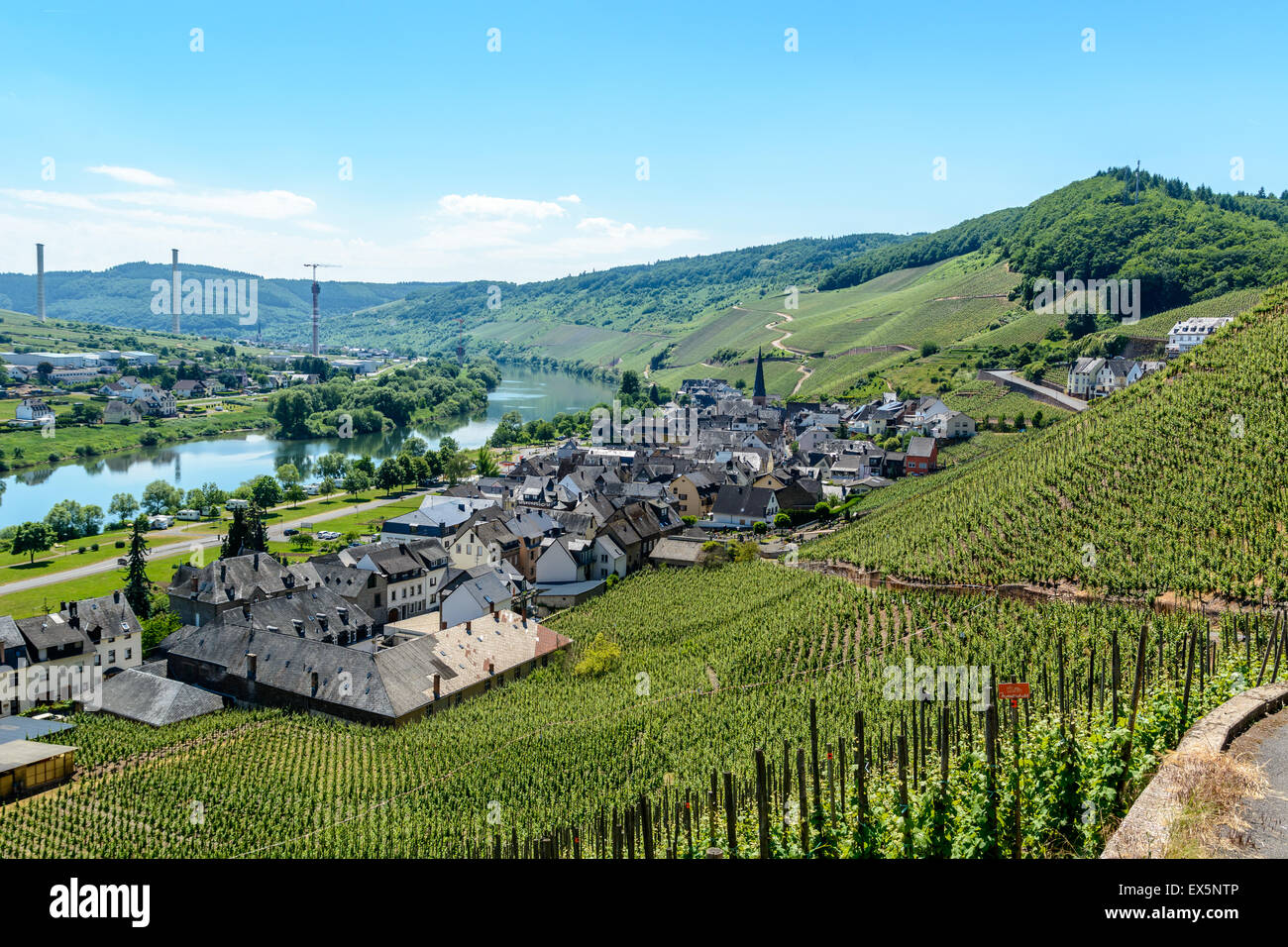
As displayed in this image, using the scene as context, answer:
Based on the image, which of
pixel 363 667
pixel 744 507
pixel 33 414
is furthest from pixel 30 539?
pixel 33 414

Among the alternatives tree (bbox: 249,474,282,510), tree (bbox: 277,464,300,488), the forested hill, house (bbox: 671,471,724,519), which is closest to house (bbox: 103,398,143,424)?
tree (bbox: 277,464,300,488)

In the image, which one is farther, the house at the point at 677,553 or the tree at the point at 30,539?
the tree at the point at 30,539

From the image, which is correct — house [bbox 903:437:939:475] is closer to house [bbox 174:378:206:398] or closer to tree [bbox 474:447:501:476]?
tree [bbox 474:447:501:476]

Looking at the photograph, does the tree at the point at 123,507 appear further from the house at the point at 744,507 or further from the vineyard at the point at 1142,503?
the vineyard at the point at 1142,503

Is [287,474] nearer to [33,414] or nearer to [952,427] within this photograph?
[33,414]

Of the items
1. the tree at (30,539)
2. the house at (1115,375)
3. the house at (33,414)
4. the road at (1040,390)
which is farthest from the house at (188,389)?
the house at (1115,375)
